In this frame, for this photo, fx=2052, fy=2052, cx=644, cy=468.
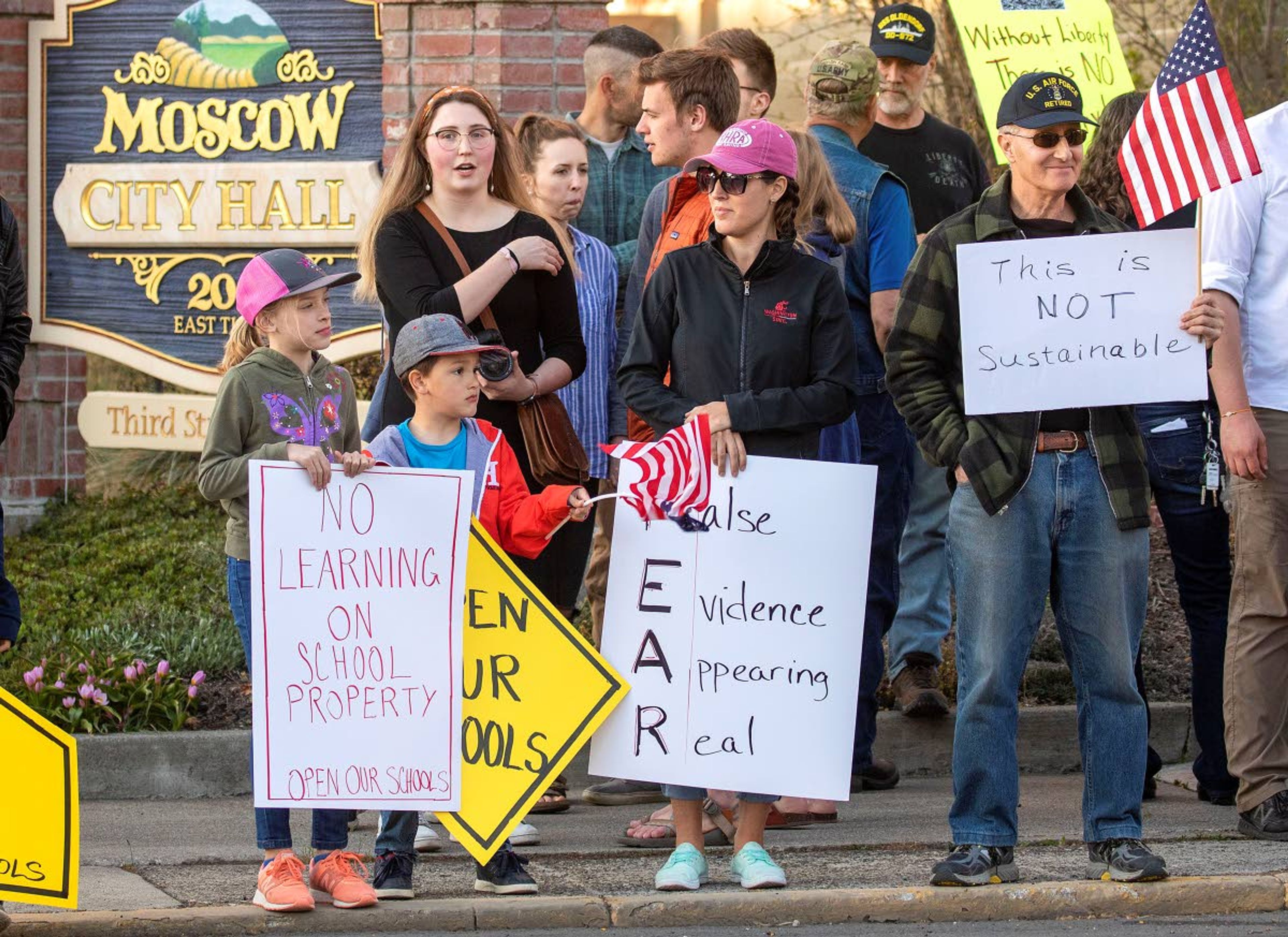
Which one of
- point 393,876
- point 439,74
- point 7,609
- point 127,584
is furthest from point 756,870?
point 439,74

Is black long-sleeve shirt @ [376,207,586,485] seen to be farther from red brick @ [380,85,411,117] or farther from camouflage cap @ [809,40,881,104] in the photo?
red brick @ [380,85,411,117]

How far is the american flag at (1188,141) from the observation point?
546 centimetres

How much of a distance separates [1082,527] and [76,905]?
2794mm

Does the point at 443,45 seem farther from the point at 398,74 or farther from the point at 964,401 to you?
the point at 964,401

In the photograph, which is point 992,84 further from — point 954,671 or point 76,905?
point 76,905

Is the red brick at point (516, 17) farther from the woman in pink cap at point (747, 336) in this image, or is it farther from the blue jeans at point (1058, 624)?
the blue jeans at point (1058, 624)

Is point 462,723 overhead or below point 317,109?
below

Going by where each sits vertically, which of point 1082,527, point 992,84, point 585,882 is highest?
point 992,84

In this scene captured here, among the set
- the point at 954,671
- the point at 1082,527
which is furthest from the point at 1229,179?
the point at 954,671

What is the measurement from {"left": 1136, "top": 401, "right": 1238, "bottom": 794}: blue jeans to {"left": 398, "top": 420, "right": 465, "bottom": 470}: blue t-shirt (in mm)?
2323

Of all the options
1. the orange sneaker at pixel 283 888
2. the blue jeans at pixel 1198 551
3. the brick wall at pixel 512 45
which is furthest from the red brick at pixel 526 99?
the orange sneaker at pixel 283 888

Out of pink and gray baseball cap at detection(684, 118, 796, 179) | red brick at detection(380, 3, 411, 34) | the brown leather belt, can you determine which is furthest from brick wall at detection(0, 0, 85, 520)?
the brown leather belt

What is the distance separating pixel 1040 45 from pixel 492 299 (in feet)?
11.4

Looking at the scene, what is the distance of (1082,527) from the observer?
5.40 m
